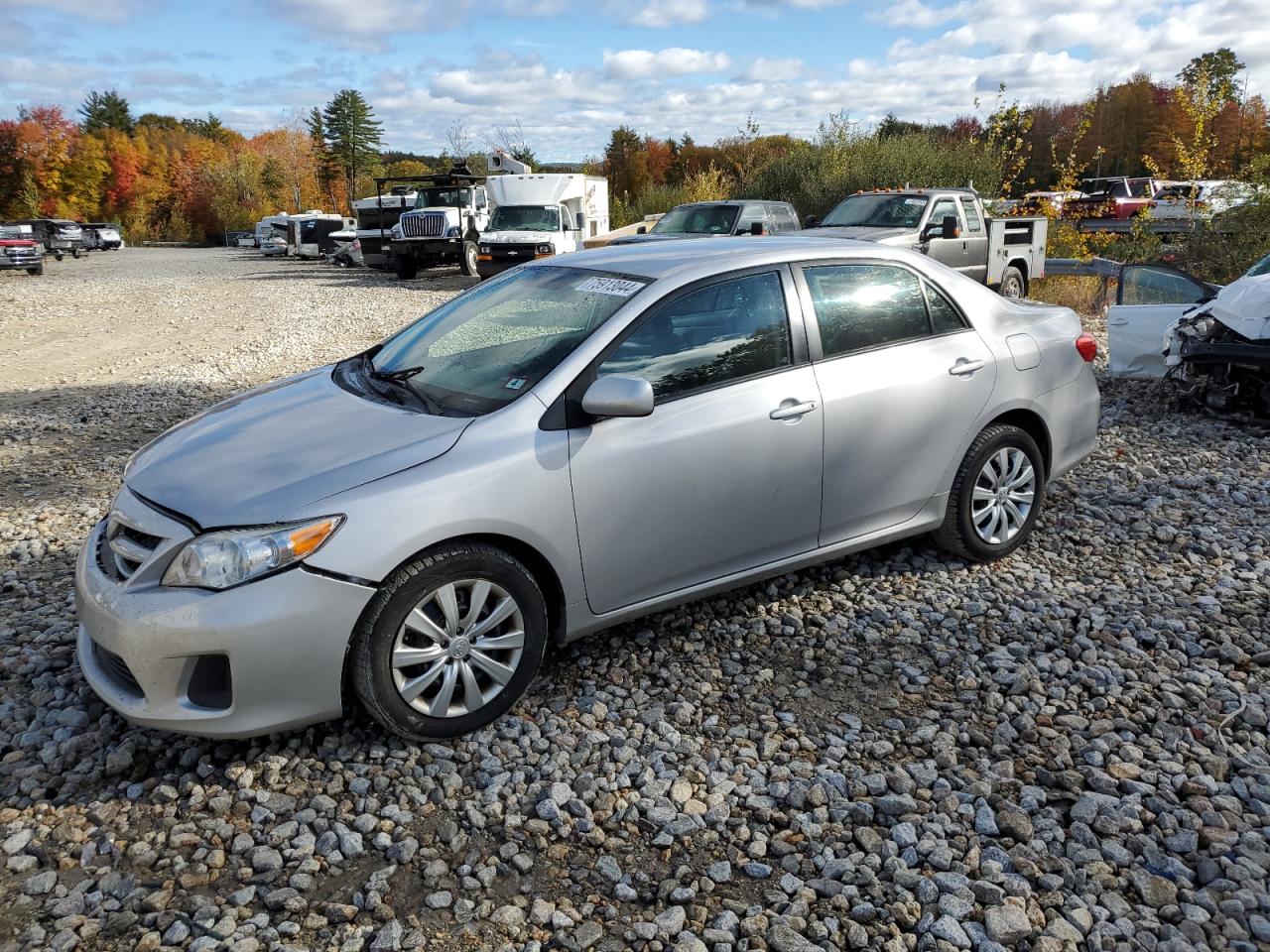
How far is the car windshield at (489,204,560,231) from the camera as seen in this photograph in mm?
23234

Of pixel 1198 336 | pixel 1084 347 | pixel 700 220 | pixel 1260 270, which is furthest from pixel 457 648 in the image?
pixel 700 220

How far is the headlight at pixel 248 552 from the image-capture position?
3.13 m

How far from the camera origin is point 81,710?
12.6ft

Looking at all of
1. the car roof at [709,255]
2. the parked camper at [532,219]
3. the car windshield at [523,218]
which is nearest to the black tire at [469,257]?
the parked camper at [532,219]

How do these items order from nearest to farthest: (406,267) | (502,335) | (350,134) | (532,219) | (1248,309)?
(502,335) < (1248,309) < (532,219) < (406,267) < (350,134)

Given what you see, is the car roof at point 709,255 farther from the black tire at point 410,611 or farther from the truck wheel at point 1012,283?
the truck wheel at point 1012,283

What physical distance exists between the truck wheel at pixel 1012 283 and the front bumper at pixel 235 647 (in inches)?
548

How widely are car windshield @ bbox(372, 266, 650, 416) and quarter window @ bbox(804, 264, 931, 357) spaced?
875 millimetres

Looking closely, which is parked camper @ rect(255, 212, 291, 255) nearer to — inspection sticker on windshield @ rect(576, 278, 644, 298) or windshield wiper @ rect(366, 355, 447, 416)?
Result: windshield wiper @ rect(366, 355, 447, 416)

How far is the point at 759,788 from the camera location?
3.30 meters

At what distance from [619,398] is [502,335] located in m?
0.94

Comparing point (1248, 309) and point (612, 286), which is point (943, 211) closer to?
point (1248, 309)

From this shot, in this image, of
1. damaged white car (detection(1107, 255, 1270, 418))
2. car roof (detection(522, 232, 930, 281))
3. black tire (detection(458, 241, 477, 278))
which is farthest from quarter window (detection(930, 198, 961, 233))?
black tire (detection(458, 241, 477, 278))

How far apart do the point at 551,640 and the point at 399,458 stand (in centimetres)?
97
